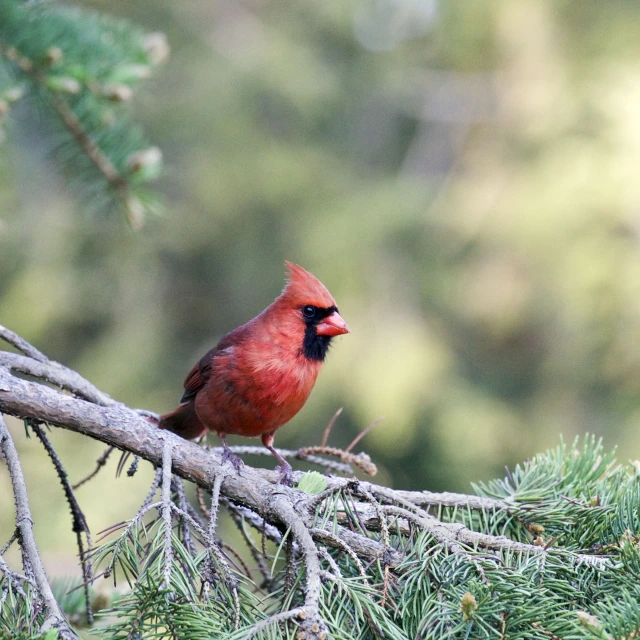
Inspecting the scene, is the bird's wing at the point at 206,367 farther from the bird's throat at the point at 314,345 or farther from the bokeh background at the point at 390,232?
the bokeh background at the point at 390,232

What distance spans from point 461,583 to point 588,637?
24 centimetres

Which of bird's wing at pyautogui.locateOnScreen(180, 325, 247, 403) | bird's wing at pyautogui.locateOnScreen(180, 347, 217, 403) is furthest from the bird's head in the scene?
bird's wing at pyautogui.locateOnScreen(180, 347, 217, 403)

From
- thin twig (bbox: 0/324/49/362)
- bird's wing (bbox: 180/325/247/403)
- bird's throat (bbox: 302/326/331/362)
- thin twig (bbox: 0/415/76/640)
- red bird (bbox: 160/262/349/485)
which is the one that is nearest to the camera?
thin twig (bbox: 0/415/76/640)

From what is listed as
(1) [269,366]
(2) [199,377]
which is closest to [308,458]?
(1) [269,366]

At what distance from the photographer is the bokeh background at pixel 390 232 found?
5.97 m

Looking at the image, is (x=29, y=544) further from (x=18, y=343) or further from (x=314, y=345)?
(x=314, y=345)

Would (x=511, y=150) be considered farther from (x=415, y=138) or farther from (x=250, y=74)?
(x=250, y=74)

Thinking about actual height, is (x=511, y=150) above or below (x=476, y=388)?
above

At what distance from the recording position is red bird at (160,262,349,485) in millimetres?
2244

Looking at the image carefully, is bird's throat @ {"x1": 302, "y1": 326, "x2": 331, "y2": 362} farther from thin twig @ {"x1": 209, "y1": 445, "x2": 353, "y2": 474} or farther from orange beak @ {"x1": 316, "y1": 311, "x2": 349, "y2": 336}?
thin twig @ {"x1": 209, "y1": 445, "x2": 353, "y2": 474}

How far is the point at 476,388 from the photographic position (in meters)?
6.83

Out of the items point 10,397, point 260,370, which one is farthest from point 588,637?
point 260,370

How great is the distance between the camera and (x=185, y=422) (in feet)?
8.68

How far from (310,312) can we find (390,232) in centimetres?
427
